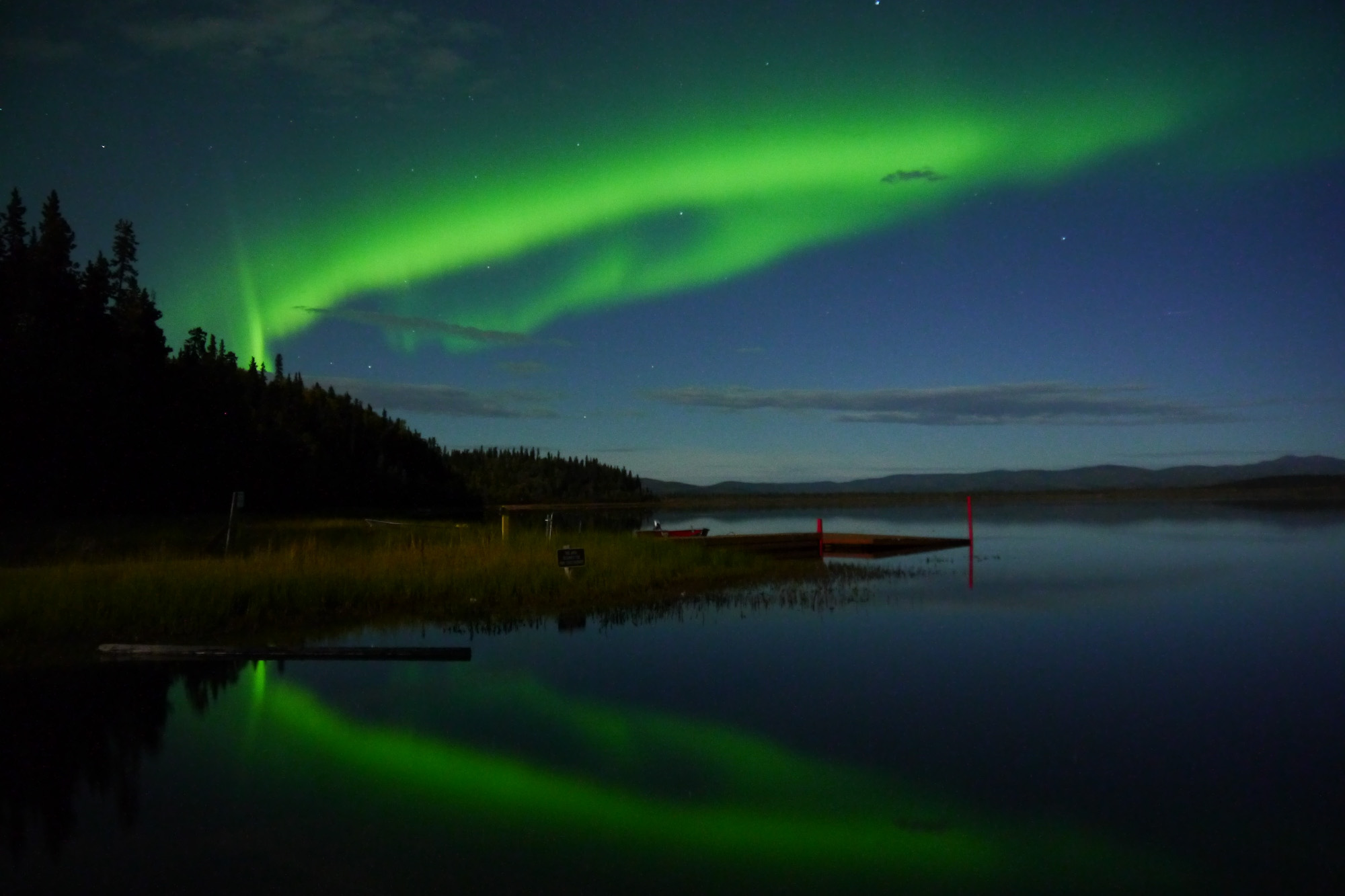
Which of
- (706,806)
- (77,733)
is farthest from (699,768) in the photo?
(77,733)

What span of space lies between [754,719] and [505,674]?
465 centimetres

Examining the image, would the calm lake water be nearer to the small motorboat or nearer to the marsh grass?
the marsh grass

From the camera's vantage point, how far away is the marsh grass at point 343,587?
57.0ft

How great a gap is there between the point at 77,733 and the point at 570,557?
47.7ft

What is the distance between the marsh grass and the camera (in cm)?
1736

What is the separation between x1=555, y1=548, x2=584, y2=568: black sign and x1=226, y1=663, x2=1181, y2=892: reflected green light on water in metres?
12.5

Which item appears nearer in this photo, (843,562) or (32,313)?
(843,562)

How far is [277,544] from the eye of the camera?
33406 millimetres

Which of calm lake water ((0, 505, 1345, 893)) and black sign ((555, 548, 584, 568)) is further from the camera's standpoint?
black sign ((555, 548, 584, 568))

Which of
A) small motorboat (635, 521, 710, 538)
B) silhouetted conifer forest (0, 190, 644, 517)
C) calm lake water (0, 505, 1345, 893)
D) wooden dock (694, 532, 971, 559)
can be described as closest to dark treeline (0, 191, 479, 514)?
silhouetted conifer forest (0, 190, 644, 517)

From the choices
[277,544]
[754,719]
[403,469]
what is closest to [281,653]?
[754,719]

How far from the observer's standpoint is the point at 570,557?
2469cm

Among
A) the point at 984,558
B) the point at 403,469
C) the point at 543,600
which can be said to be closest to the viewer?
the point at 543,600

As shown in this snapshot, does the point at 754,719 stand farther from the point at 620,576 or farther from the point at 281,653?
the point at 620,576
